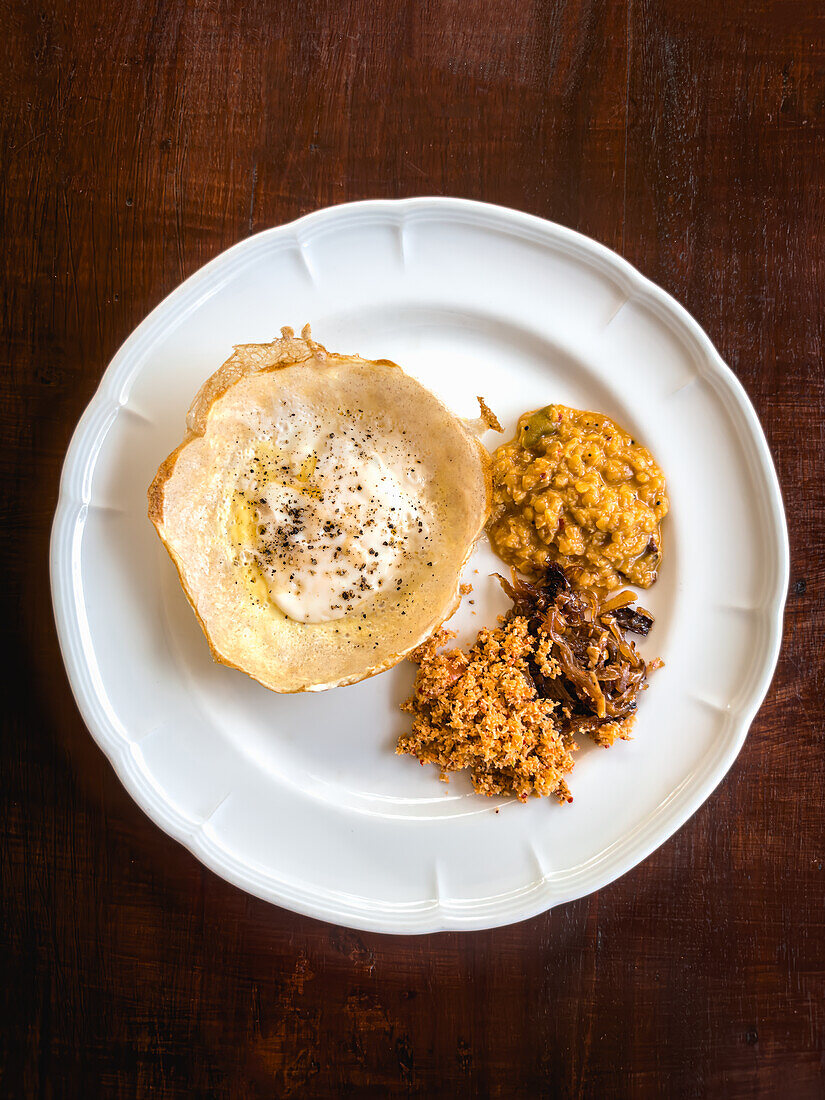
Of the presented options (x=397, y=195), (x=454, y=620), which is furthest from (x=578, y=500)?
(x=397, y=195)

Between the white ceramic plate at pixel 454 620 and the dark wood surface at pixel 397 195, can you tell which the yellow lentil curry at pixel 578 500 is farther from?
the dark wood surface at pixel 397 195

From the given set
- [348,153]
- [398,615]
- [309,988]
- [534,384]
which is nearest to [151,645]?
[398,615]

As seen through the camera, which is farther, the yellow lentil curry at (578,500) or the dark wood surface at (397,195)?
the dark wood surface at (397,195)

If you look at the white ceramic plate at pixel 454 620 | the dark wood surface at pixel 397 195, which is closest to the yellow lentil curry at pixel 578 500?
the white ceramic plate at pixel 454 620

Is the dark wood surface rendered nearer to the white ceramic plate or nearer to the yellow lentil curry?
the white ceramic plate
